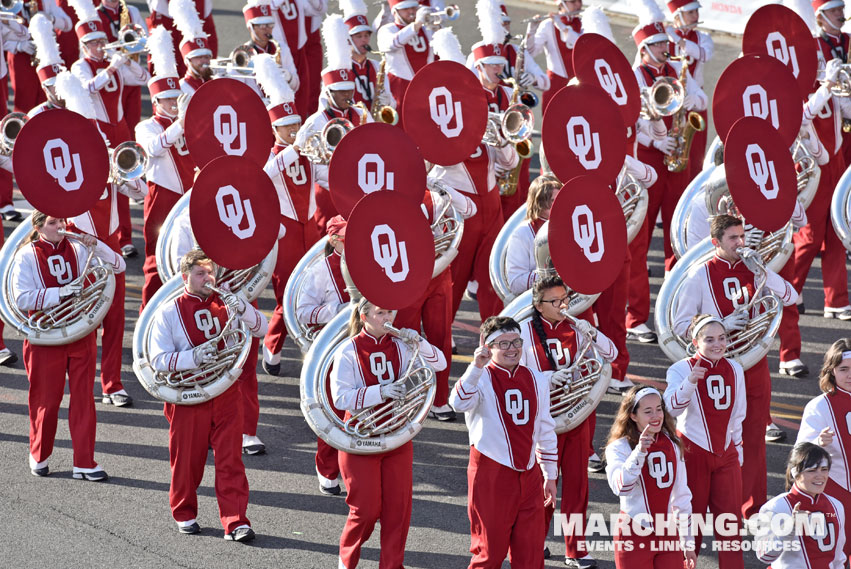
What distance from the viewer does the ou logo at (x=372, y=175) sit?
341 inches

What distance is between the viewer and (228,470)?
333 inches

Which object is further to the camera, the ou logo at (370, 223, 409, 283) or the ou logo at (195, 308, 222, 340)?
the ou logo at (195, 308, 222, 340)

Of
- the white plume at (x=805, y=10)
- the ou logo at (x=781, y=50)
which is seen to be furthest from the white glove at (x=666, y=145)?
the white plume at (x=805, y=10)

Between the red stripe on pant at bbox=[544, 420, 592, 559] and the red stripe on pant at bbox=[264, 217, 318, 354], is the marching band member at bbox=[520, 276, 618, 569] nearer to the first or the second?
the red stripe on pant at bbox=[544, 420, 592, 559]

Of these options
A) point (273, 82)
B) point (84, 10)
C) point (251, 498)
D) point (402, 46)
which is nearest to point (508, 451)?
point (251, 498)

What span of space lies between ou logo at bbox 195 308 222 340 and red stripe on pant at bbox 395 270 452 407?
158cm

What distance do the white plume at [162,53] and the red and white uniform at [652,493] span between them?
512 cm

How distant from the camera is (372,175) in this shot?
28.6 feet

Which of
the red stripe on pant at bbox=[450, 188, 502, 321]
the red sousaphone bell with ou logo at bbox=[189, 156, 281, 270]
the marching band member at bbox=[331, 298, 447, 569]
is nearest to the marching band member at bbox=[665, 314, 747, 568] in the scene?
the marching band member at bbox=[331, 298, 447, 569]

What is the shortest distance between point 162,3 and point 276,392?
5.81m

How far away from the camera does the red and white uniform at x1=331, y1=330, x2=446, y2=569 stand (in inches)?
308

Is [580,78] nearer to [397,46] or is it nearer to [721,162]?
[721,162]

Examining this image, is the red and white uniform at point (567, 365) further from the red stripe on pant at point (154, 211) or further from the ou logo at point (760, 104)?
the red stripe on pant at point (154, 211)

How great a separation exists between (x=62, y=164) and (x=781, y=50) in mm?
5282
